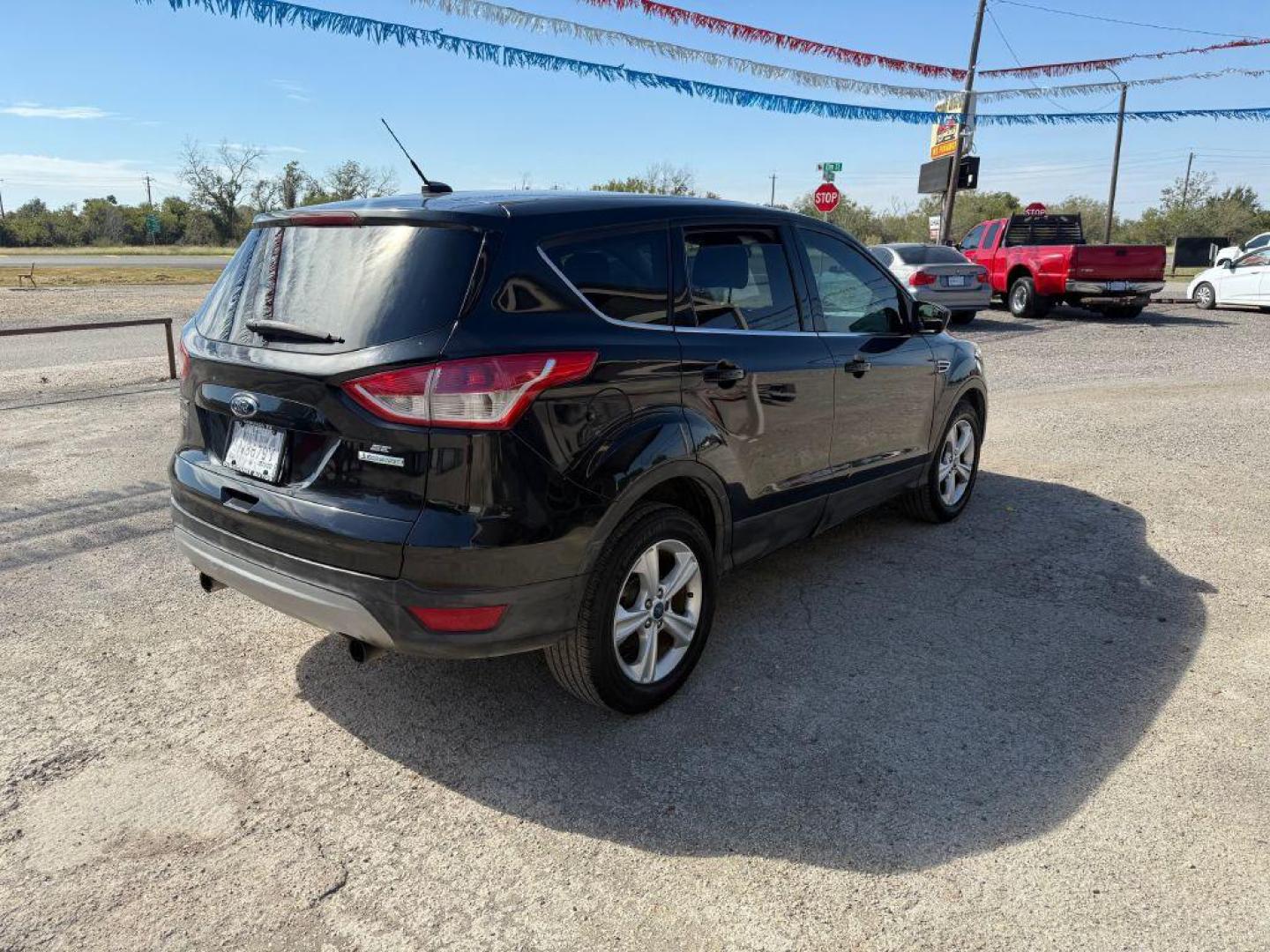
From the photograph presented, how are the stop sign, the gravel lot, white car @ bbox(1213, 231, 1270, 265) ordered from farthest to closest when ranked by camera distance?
the stop sign
white car @ bbox(1213, 231, 1270, 265)
the gravel lot

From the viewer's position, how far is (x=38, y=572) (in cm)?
462

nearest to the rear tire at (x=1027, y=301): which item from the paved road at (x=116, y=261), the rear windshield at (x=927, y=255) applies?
the rear windshield at (x=927, y=255)

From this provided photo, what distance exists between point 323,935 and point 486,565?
104cm

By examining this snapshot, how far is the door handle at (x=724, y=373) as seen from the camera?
11.3ft

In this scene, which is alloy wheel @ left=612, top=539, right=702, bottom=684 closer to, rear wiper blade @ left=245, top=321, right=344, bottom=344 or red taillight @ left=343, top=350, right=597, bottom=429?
red taillight @ left=343, top=350, right=597, bottom=429

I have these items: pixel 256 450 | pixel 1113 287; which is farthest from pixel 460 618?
pixel 1113 287

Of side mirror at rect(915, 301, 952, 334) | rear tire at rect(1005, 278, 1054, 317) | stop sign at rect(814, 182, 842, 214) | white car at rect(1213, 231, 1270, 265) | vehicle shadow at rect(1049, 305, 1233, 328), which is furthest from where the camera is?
stop sign at rect(814, 182, 842, 214)

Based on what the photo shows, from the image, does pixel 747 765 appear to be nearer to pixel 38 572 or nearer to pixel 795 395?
pixel 795 395

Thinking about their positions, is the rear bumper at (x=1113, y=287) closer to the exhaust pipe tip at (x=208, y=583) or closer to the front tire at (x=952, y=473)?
the front tire at (x=952, y=473)

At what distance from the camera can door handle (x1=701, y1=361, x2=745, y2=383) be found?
3.46m

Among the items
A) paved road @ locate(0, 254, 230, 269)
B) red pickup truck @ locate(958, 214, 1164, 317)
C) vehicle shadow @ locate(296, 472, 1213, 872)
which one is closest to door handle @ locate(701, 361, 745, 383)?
vehicle shadow @ locate(296, 472, 1213, 872)

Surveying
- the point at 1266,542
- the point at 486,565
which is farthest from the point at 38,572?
the point at 1266,542

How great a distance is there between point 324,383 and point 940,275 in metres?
15.1

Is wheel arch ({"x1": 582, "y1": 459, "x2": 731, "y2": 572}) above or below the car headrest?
below
